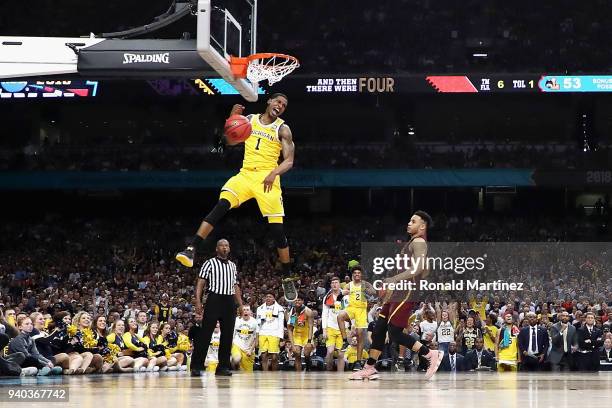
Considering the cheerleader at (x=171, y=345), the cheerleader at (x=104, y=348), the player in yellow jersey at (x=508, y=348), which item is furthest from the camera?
the player in yellow jersey at (x=508, y=348)

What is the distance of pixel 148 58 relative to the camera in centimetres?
1230

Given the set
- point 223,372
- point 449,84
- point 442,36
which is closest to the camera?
point 223,372

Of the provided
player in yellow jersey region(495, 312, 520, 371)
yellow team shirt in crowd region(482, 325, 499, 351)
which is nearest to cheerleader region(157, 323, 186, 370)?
player in yellow jersey region(495, 312, 520, 371)

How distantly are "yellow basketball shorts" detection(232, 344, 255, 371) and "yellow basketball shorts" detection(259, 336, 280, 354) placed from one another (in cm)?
34

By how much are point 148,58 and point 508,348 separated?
34.4ft

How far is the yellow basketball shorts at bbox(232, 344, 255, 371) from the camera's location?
750 inches

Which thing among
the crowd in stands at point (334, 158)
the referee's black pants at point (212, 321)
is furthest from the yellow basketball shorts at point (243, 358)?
the crowd in stands at point (334, 158)

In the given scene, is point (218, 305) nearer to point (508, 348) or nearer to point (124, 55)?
point (124, 55)

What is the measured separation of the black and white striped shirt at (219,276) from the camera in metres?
13.2

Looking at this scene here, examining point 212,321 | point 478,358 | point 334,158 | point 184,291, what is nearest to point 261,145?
point 212,321

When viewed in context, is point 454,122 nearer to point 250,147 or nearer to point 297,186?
point 297,186

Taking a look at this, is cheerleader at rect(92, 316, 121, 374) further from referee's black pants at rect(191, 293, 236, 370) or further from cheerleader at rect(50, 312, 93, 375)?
referee's black pants at rect(191, 293, 236, 370)

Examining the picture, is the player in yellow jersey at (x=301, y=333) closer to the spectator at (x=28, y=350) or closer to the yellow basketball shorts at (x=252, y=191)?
the spectator at (x=28, y=350)

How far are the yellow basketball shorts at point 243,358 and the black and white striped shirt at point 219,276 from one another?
5.88 metres
